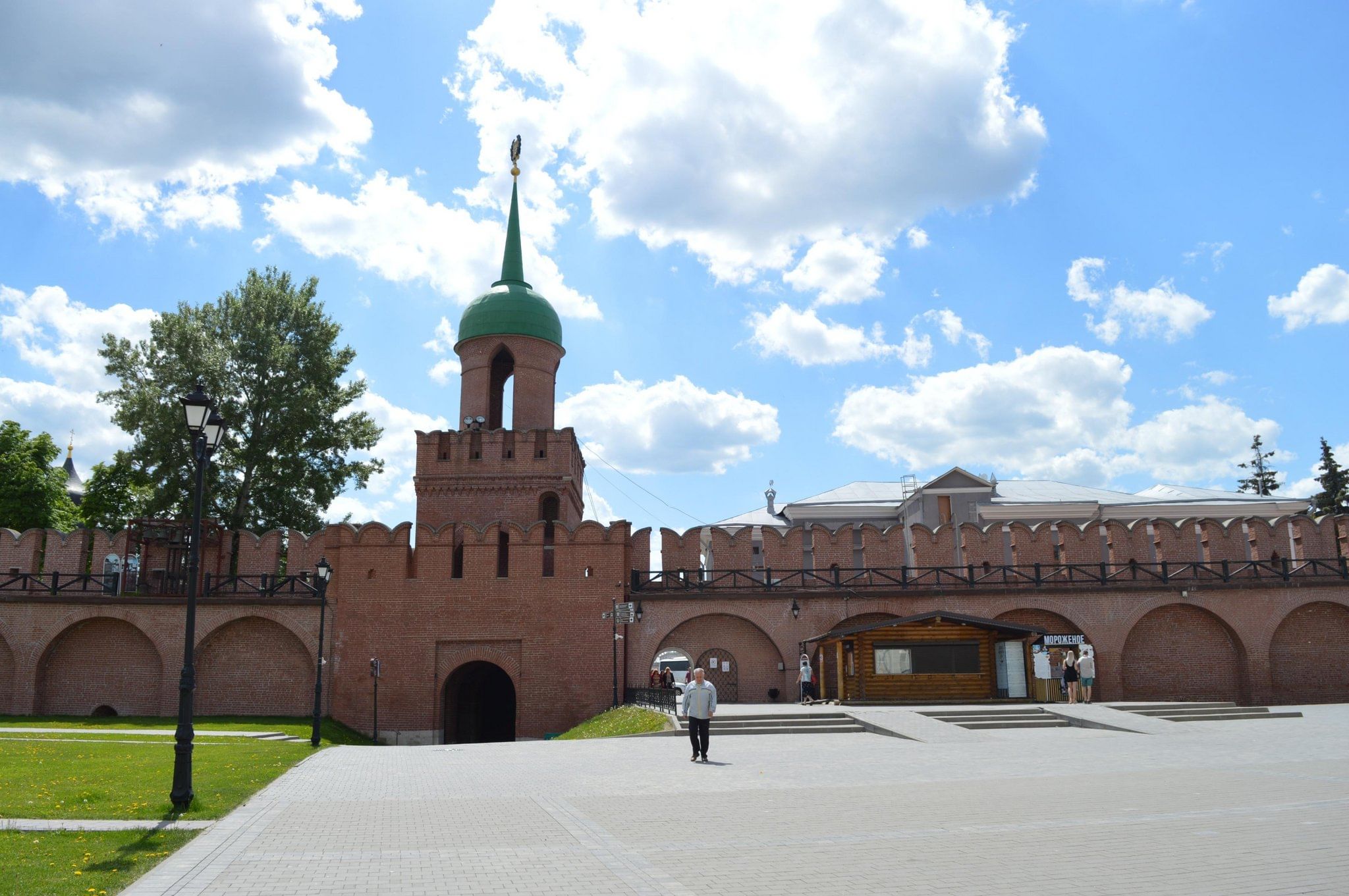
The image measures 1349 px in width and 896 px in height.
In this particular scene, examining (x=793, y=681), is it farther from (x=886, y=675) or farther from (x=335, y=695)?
(x=335, y=695)

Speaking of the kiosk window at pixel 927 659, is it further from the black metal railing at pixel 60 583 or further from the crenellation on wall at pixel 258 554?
the black metal railing at pixel 60 583

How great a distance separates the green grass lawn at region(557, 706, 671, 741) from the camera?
70.3ft

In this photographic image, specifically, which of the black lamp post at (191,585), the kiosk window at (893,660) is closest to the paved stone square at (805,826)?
the black lamp post at (191,585)

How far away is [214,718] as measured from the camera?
2859cm

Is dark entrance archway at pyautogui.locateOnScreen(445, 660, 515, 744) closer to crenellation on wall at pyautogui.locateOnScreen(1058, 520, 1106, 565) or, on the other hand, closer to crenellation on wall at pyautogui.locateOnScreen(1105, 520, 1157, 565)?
crenellation on wall at pyautogui.locateOnScreen(1058, 520, 1106, 565)

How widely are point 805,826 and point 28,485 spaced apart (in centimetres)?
3884

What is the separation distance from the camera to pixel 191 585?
1154 cm

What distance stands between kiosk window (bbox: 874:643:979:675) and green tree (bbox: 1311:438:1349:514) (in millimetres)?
33247

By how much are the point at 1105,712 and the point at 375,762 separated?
14.8m

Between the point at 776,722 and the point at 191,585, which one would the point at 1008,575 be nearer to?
the point at 776,722

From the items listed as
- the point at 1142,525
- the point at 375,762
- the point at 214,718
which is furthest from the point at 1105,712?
the point at 214,718

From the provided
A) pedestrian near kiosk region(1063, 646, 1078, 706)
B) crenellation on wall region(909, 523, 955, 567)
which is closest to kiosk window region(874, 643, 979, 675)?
pedestrian near kiosk region(1063, 646, 1078, 706)

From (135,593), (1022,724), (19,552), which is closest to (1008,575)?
(1022,724)

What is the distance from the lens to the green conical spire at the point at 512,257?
3553 centimetres
